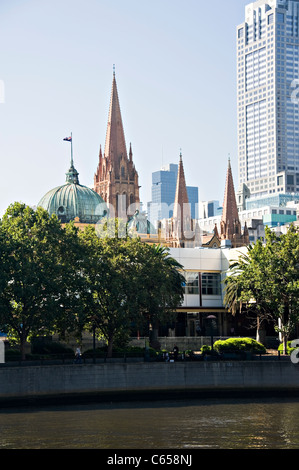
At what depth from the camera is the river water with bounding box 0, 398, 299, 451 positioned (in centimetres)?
4341

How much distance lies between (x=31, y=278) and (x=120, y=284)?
9204 mm

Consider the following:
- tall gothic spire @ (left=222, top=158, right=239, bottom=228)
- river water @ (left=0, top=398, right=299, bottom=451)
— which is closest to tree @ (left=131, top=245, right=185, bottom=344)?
river water @ (left=0, top=398, right=299, bottom=451)

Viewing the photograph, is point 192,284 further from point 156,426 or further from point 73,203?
point 73,203

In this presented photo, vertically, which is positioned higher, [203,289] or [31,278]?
[31,278]

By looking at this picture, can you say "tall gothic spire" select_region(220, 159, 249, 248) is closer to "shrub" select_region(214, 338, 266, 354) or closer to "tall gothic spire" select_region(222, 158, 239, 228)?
"tall gothic spire" select_region(222, 158, 239, 228)

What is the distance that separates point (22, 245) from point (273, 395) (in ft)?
80.2

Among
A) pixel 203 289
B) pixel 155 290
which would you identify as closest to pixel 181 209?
pixel 203 289

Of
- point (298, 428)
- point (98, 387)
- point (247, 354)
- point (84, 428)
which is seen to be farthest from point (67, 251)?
point (298, 428)

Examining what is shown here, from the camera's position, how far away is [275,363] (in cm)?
7006

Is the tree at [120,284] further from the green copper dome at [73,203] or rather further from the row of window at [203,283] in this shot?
the green copper dome at [73,203]

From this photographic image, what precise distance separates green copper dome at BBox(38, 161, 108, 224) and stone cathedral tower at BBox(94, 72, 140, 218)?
23.8m

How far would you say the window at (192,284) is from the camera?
Answer: 9794 centimetres

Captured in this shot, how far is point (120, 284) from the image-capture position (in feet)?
238
